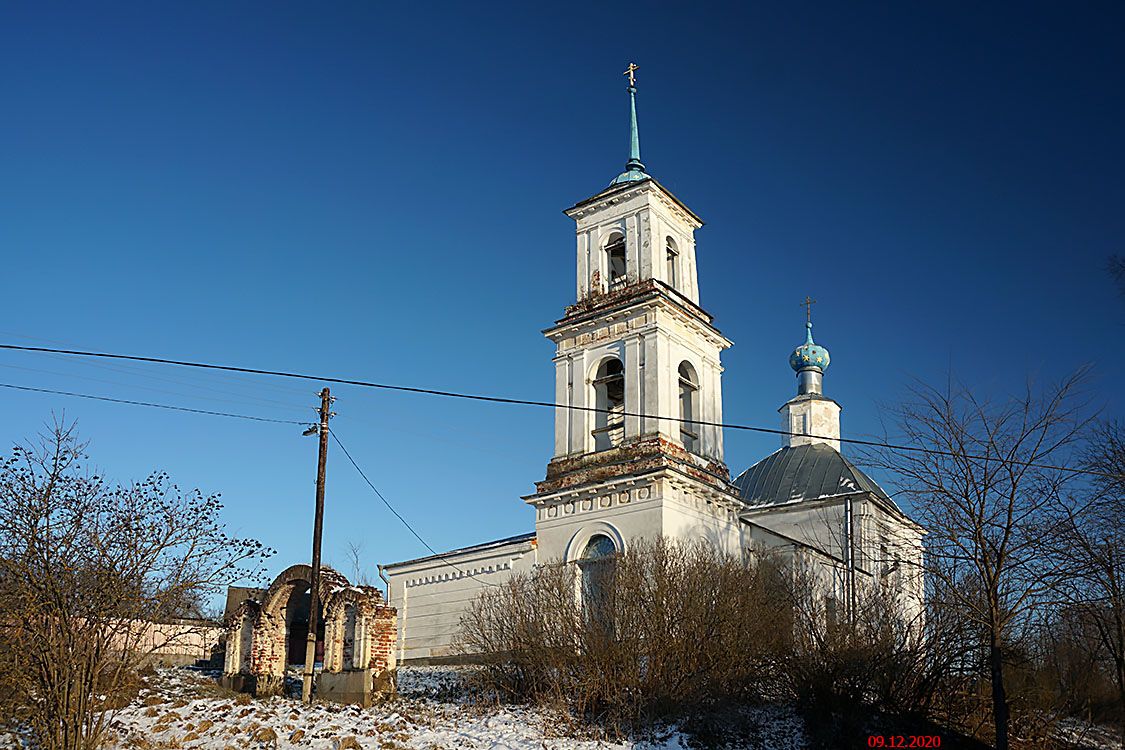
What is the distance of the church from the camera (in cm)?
2464

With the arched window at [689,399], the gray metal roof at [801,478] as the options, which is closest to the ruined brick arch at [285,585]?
the arched window at [689,399]

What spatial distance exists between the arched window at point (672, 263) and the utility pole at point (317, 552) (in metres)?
10.0

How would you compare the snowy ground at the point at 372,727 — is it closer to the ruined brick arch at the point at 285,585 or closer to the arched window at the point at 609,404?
the ruined brick arch at the point at 285,585

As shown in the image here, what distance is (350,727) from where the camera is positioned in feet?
53.7

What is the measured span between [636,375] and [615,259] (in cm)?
437

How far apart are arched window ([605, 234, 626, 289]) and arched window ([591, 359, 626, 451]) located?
2.29 m

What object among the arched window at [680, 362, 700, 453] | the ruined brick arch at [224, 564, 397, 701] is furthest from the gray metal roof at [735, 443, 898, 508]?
the ruined brick arch at [224, 564, 397, 701]

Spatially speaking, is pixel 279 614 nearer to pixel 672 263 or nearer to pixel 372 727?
pixel 372 727

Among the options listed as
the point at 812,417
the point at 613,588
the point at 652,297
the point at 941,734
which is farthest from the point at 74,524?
the point at 812,417

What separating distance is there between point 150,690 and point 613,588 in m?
8.91

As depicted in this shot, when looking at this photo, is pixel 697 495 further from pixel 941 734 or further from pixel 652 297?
pixel 941 734

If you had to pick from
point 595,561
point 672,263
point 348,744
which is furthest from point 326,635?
point 672,263

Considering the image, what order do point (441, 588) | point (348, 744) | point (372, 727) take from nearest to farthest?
point (348, 744) < point (372, 727) < point (441, 588)

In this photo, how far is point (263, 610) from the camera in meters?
22.4
